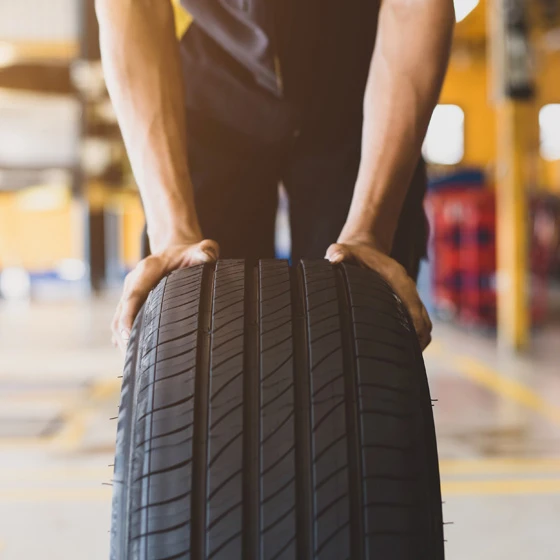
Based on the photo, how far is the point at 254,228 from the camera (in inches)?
47.3

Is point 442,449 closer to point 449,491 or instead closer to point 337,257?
point 449,491

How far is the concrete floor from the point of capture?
1599mm

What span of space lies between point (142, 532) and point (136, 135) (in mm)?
524

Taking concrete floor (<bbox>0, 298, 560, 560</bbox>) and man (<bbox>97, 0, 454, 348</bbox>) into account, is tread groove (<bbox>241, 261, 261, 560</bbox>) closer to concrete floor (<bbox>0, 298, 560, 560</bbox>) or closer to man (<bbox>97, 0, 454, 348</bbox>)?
man (<bbox>97, 0, 454, 348</bbox>)

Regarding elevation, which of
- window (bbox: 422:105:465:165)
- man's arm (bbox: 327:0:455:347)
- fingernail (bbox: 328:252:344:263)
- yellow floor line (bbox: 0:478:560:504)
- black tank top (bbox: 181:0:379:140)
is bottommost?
yellow floor line (bbox: 0:478:560:504)

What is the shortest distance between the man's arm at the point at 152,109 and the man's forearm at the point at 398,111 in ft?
0.75

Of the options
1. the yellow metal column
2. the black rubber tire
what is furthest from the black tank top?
the yellow metal column

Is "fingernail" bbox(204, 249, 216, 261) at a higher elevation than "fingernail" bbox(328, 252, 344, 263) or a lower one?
higher

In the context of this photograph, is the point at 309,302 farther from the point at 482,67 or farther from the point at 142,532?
the point at 482,67

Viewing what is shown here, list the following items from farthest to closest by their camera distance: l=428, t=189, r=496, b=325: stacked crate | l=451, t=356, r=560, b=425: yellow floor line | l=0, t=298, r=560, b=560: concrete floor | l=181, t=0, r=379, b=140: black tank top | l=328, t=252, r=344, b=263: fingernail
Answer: l=428, t=189, r=496, b=325: stacked crate
l=451, t=356, r=560, b=425: yellow floor line
l=0, t=298, r=560, b=560: concrete floor
l=181, t=0, r=379, b=140: black tank top
l=328, t=252, r=344, b=263: fingernail

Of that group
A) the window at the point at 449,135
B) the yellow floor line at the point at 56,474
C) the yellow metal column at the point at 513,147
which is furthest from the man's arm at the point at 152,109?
the window at the point at 449,135

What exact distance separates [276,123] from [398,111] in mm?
231

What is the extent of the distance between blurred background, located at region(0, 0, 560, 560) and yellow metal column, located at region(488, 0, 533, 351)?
11 mm

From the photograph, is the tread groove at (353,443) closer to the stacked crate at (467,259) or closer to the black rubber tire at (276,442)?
the black rubber tire at (276,442)
